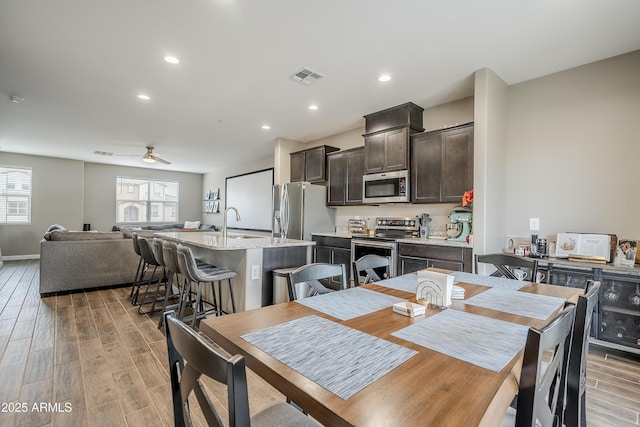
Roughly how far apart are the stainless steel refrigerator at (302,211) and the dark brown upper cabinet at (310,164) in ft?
0.87

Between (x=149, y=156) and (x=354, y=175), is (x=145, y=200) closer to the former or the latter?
(x=149, y=156)

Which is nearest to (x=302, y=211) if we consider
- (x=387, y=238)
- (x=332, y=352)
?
(x=387, y=238)

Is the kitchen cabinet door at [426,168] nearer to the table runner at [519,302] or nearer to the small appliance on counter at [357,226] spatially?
the small appliance on counter at [357,226]

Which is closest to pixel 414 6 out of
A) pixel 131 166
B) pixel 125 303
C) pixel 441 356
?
pixel 441 356

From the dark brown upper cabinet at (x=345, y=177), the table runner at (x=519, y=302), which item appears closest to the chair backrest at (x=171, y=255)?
the table runner at (x=519, y=302)

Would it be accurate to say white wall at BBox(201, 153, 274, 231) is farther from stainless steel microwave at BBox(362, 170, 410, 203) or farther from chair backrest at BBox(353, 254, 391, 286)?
chair backrest at BBox(353, 254, 391, 286)

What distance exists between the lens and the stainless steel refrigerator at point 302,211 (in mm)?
5152

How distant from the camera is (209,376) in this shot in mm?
682

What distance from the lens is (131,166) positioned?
934 centimetres

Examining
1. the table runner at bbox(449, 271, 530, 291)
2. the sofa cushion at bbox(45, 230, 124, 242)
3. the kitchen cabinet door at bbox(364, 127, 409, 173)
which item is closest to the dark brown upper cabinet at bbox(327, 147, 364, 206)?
the kitchen cabinet door at bbox(364, 127, 409, 173)

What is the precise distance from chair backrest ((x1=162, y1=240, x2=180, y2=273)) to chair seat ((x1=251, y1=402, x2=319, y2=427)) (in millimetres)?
2290

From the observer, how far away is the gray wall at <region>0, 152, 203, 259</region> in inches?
302

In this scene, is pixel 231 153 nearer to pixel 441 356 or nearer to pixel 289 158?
pixel 289 158

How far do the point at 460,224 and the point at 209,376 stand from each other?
3.64 metres
